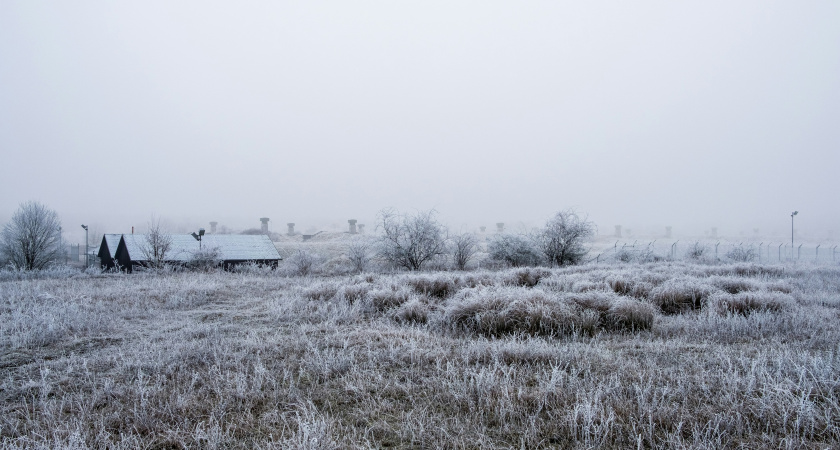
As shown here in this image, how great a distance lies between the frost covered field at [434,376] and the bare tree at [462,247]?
19529 mm

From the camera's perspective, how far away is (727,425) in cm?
310

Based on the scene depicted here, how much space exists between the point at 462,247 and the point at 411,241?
354 cm

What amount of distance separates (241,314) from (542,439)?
713 cm

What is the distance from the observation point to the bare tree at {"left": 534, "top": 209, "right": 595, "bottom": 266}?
91.4 feet

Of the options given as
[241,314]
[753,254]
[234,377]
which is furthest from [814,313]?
[753,254]

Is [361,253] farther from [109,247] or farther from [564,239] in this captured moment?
[109,247]

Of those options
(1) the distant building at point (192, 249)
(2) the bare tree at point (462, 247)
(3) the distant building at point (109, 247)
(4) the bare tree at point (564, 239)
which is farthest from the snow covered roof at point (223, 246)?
(4) the bare tree at point (564, 239)

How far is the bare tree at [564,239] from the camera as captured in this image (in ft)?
91.4

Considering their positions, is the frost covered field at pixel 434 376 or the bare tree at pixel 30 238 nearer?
the frost covered field at pixel 434 376

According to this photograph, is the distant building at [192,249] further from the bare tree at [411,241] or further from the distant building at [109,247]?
the bare tree at [411,241]

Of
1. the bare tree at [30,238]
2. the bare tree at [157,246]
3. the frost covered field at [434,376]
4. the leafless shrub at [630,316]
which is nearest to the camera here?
the frost covered field at [434,376]

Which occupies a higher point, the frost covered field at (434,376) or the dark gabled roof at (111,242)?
the dark gabled roof at (111,242)

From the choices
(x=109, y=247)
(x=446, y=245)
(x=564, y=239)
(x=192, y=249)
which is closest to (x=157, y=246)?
(x=192, y=249)

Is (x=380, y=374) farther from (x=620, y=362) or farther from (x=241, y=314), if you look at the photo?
(x=241, y=314)
